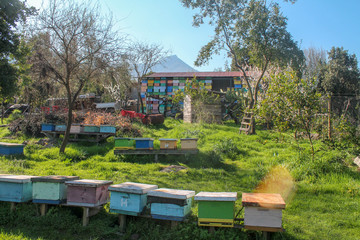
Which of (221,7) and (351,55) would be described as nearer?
(221,7)

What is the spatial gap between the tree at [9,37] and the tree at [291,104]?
7.78 meters

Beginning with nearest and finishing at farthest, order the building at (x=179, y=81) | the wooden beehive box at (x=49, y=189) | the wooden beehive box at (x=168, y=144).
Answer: the wooden beehive box at (x=49, y=189), the wooden beehive box at (x=168, y=144), the building at (x=179, y=81)

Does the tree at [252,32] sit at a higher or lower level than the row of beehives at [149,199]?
higher

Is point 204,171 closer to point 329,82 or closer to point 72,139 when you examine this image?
point 72,139

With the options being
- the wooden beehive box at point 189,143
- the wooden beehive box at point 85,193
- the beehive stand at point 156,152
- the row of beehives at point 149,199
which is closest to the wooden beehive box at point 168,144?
the beehive stand at point 156,152

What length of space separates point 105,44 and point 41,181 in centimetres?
652

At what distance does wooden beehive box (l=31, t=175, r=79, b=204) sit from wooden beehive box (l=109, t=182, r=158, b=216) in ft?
3.35

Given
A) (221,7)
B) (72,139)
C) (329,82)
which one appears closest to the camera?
(72,139)

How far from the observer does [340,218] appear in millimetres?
5289

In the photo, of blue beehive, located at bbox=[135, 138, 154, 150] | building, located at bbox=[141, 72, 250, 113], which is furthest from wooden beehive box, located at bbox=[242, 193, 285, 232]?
building, located at bbox=[141, 72, 250, 113]

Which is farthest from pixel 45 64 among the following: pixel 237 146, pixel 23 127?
pixel 237 146

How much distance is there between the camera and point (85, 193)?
514cm

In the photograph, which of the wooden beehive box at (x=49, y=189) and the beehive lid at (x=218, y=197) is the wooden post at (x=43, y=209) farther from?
the beehive lid at (x=218, y=197)

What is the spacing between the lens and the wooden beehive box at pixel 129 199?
4891mm
